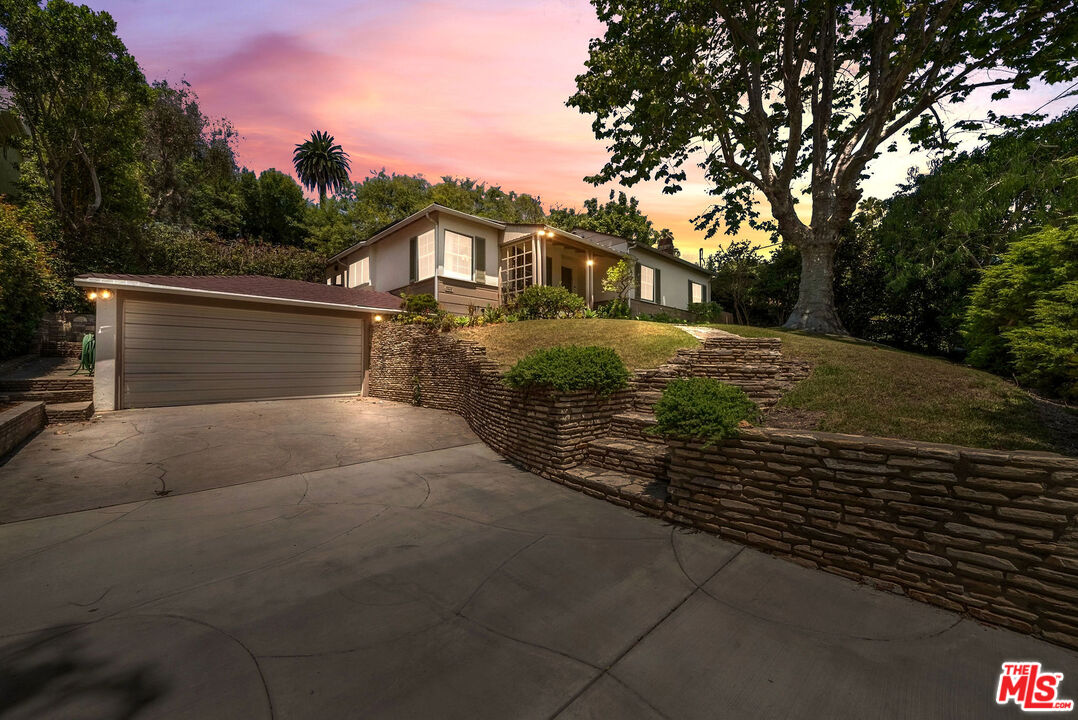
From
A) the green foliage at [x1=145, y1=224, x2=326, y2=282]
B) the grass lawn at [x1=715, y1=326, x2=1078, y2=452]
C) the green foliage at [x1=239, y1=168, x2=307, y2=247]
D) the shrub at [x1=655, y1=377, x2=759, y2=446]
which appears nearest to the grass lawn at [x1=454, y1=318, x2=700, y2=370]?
the grass lawn at [x1=715, y1=326, x2=1078, y2=452]

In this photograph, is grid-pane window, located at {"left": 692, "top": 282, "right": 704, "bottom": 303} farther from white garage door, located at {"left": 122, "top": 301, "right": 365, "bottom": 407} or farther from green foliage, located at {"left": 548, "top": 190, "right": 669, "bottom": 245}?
white garage door, located at {"left": 122, "top": 301, "right": 365, "bottom": 407}

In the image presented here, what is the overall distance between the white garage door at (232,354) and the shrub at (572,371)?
28.6ft

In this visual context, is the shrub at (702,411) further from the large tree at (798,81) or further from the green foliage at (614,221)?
the green foliage at (614,221)

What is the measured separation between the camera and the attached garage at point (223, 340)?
935 centimetres

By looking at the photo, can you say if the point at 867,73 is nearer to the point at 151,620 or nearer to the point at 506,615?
the point at 506,615

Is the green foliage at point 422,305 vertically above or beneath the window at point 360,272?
beneath

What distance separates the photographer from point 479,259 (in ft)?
49.5

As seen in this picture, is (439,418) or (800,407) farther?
(439,418)

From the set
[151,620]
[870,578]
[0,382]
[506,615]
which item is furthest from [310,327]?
[870,578]

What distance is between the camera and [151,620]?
254 centimetres

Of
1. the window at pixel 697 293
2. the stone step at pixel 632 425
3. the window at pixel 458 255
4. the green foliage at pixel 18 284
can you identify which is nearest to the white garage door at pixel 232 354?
the green foliage at pixel 18 284

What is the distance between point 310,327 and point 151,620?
11089 millimetres

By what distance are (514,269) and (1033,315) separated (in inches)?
522

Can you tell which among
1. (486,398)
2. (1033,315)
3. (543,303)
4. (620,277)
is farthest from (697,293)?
(486,398)
